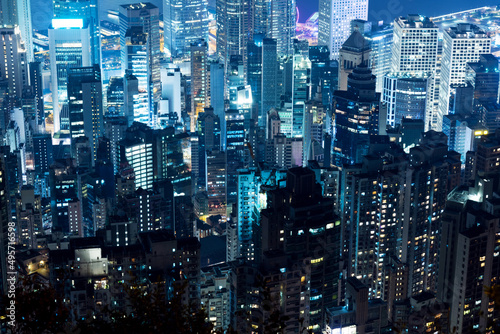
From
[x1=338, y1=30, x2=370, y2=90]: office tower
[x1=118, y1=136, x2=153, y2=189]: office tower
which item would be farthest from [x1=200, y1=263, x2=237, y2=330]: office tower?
[x1=338, y1=30, x2=370, y2=90]: office tower

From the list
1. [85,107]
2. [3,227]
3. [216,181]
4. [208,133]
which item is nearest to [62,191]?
[216,181]

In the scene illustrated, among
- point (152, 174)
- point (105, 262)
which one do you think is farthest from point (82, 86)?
point (105, 262)

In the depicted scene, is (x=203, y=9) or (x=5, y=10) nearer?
(x=5, y=10)

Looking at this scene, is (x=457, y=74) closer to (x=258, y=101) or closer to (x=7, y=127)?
(x=258, y=101)

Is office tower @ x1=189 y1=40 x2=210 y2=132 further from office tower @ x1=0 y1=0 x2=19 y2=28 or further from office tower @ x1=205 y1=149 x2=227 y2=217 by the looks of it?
office tower @ x1=0 y1=0 x2=19 y2=28

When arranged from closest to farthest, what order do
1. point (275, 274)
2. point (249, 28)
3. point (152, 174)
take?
point (275, 274), point (152, 174), point (249, 28)

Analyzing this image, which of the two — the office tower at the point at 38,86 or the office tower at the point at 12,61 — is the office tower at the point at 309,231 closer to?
the office tower at the point at 38,86

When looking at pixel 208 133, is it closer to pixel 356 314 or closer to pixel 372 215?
pixel 372 215
